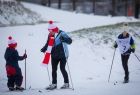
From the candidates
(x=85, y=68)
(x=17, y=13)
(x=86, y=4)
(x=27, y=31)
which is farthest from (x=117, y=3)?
(x=85, y=68)

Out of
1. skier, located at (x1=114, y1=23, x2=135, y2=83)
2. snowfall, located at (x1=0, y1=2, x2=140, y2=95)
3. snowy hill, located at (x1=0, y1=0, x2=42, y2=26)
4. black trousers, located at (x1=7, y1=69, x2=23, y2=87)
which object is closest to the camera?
snowfall, located at (x1=0, y1=2, x2=140, y2=95)

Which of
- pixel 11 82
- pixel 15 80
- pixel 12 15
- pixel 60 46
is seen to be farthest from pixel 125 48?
pixel 12 15

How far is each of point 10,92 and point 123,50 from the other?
4.15 metres

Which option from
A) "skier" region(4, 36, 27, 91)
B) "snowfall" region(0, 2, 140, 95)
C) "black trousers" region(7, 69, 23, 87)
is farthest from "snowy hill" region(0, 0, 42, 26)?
"black trousers" region(7, 69, 23, 87)

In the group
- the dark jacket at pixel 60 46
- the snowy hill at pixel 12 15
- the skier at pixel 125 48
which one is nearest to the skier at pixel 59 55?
the dark jacket at pixel 60 46

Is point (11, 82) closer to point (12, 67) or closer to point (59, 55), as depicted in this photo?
point (12, 67)

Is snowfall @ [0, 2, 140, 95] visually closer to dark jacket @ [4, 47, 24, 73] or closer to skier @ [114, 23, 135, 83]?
skier @ [114, 23, 135, 83]

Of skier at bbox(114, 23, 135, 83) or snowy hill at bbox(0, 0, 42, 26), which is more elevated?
snowy hill at bbox(0, 0, 42, 26)

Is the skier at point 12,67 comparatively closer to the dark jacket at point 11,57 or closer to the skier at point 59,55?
the dark jacket at point 11,57

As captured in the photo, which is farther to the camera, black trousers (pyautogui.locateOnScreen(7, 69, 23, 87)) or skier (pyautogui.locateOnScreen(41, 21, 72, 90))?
black trousers (pyautogui.locateOnScreen(7, 69, 23, 87))

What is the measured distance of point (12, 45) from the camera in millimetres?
11641

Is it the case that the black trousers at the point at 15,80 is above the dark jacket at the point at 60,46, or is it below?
below

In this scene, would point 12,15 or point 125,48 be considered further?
point 12,15

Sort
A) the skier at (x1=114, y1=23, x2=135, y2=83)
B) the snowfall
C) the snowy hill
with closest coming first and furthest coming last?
the snowfall
the skier at (x1=114, y1=23, x2=135, y2=83)
the snowy hill
